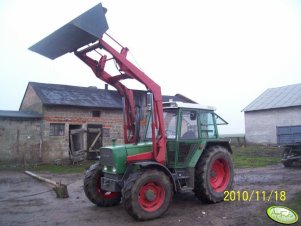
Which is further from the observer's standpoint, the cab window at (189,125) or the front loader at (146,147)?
the cab window at (189,125)

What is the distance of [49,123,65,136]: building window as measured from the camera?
20.8 meters

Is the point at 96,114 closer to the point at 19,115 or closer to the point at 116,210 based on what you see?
the point at 19,115

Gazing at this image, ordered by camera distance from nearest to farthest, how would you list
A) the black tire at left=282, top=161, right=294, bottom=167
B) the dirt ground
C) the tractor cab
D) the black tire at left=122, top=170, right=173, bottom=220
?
the black tire at left=122, top=170, right=173, bottom=220, the dirt ground, the tractor cab, the black tire at left=282, top=161, right=294, bottom=167

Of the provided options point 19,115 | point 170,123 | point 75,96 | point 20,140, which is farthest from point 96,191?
point 75,96

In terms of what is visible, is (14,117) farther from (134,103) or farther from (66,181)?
(134,103)

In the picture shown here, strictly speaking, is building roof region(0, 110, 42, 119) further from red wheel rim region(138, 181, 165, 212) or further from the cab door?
red wheel rim region(138, 181, 165, 212)

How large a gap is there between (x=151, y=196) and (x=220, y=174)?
2671mm

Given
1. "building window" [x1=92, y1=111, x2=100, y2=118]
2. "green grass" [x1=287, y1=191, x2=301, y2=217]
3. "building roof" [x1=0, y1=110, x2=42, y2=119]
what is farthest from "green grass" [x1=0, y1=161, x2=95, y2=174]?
"green grass" [x1=287, y1=191, x2=301, y2=217]

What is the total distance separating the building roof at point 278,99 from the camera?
29.1 meters

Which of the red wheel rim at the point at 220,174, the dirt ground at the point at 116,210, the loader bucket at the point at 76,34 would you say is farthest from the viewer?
the red wheel rim at the point at 220,174

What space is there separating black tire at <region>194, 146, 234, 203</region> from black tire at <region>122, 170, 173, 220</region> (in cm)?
111

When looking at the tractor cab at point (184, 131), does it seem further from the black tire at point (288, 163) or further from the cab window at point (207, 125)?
the black tire at point (288, 163)

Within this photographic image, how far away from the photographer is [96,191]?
788 centimetres

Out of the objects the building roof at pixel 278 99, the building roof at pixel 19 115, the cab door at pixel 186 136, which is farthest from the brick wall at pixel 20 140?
the building roof at pixel 278 99
